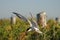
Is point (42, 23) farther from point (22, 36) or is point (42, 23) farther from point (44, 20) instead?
point (22, 36)

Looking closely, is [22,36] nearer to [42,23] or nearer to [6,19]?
[42,23]

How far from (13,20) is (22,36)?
3310 millimetres

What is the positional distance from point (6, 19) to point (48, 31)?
353cm

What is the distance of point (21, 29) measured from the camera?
27.2ft

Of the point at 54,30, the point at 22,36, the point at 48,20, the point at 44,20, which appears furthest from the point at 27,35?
the point at 48,20

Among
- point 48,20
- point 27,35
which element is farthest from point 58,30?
point 48,20

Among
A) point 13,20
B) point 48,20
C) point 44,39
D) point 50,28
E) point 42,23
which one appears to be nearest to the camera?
point 44,39

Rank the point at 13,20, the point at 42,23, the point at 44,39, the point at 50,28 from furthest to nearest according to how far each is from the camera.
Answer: the point at 13,20 → the point at 42,23 → the point at 50,28 → the point at 44,39

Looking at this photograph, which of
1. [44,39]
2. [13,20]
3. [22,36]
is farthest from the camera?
[13,20]

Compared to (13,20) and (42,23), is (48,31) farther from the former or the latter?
(13,20)

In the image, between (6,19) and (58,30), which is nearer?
(58,30)

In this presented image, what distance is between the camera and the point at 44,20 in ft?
31.0

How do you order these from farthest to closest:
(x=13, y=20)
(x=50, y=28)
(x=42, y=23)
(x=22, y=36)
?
1. (x=13, y=20)
2. (x=42, y=23)
3. (x=50, y=28)
4. (x=22, y=36)

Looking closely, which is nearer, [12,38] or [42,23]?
[12,38]
